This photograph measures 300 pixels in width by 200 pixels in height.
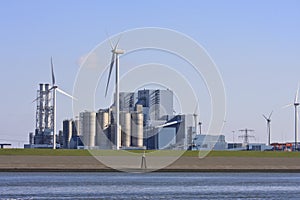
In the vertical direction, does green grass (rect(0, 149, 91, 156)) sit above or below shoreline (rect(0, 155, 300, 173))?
above

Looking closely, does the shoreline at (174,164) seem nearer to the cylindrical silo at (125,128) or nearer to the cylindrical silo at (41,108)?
the cylindrical silo at (125,128)

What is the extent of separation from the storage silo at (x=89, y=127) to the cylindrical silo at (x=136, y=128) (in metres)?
8.80

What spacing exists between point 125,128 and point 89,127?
691 cm

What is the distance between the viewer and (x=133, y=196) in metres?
58.8

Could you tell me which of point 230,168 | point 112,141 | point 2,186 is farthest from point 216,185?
point 112,141

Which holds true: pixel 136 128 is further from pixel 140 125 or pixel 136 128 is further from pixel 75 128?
pixel 75 128

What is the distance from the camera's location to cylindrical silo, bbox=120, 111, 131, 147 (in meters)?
154

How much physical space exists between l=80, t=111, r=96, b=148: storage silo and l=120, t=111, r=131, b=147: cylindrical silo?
17.4ft

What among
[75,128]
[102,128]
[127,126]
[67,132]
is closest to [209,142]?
[127,126]

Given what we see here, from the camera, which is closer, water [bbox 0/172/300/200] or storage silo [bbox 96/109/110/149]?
water [bbox 0/172/300/200]

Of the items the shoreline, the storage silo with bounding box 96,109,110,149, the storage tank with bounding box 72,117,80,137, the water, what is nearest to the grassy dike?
the shoreline

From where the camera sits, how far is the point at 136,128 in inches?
6275

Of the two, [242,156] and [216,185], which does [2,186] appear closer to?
[216,185]

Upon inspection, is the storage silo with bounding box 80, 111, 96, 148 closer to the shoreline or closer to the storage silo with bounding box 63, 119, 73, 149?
the storage silo with bounding box 63, 119, 73, 149
